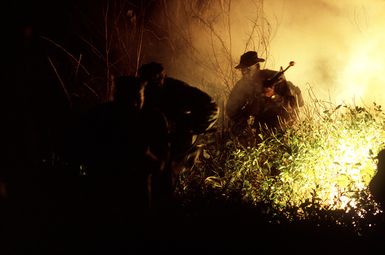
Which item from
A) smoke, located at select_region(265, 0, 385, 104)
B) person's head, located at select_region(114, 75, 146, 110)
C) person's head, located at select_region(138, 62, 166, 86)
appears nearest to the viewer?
person's head, located at select_region(114, 75, 146, 110)

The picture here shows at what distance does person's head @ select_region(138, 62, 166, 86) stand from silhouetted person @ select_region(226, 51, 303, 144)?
9.50 ft

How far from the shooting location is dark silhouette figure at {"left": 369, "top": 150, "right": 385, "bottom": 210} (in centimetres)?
435

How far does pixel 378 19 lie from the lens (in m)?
9.49

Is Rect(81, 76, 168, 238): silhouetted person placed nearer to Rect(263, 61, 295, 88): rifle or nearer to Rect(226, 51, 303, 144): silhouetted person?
Rect(226, 51, 303, 144): silhouetted person

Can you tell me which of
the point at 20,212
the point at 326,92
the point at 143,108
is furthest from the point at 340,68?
the point at 20,212

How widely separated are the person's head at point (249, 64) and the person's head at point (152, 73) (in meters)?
3.21

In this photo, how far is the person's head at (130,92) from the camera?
13.9 ft

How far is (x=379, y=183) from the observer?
4.38m

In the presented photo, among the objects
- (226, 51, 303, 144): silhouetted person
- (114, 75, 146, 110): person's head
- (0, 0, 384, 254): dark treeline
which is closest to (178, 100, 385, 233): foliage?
(0, 0, 384, 254): dark treeline

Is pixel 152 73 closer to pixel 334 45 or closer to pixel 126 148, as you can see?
pixel 126 148

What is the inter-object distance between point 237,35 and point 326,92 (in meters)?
2.27

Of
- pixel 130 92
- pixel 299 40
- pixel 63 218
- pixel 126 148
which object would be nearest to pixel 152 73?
pixel 130 92

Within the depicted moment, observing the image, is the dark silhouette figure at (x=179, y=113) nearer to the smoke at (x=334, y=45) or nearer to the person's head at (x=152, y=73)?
the person's head at (x=152, y=73)

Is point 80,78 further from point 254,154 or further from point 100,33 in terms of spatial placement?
point 254,154
